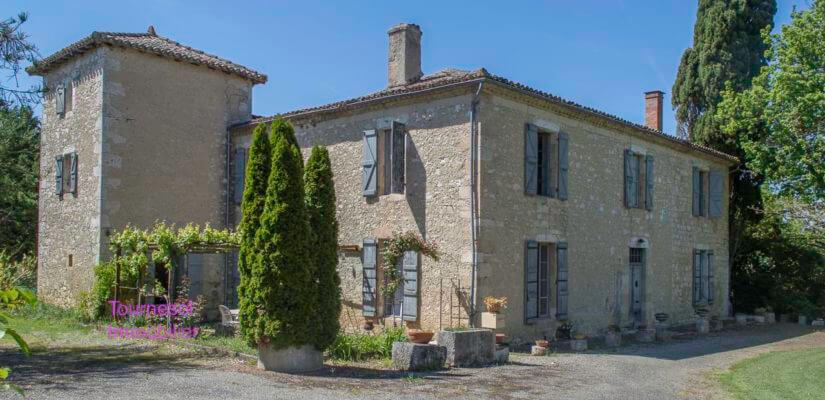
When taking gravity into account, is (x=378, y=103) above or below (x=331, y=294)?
above

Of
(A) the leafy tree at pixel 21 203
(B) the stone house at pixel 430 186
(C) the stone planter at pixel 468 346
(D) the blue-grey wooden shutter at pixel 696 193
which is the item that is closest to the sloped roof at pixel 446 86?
(B) the stone house at pixel 430 186

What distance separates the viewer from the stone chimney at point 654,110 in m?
19.8

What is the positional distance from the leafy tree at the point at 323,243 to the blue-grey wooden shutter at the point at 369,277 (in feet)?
11.0

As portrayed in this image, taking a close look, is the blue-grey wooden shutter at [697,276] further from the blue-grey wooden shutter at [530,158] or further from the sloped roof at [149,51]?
the sloped roof at [149,51]

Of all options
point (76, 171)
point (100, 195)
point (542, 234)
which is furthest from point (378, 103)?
point (76, 171)

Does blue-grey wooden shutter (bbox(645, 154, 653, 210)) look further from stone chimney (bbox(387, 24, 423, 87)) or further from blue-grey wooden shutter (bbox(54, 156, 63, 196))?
blue-grey wooden shutter (bbox(54, 156, 63, 196))

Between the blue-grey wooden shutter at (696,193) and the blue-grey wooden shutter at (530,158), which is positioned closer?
the blue-grey wooden shutter at (530,158)

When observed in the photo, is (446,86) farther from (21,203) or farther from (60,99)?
(21,203)

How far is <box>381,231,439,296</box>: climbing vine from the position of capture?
12773mm

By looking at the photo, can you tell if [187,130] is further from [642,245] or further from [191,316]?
[642,245]

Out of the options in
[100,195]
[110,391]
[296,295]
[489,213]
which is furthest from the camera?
[100,195]

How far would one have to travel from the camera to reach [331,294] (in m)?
10.0

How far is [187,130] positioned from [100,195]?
2.48 meters

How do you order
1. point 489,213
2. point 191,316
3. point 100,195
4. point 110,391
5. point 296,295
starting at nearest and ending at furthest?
point 110,391
point 296,295
point 489,213
point 191,316
point 100,195
